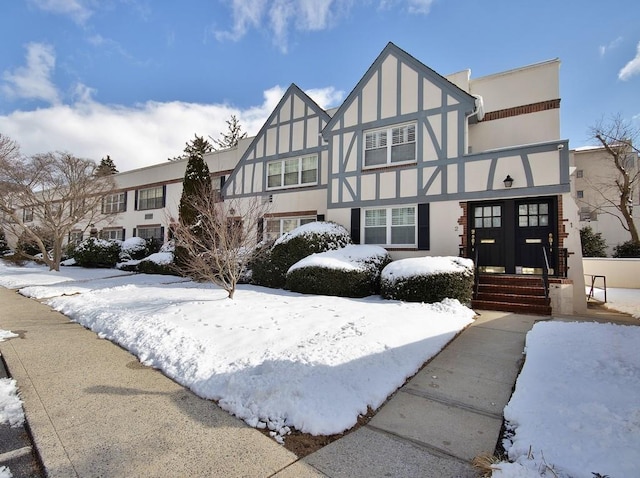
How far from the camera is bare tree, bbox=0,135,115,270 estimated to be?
17109mm

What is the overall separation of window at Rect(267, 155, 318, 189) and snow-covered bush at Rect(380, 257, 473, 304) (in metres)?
7.25

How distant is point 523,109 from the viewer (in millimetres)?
11852

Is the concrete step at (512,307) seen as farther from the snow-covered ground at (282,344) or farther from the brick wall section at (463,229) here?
the brick wall section at (463,229)

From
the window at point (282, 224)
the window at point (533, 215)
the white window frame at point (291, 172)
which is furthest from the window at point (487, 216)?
the window at point (282, 224)

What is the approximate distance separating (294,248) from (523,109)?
31.5 ft

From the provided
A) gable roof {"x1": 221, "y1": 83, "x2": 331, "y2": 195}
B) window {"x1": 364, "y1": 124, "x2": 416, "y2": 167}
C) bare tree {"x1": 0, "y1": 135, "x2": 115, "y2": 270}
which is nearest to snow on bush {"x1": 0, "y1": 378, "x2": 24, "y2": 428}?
window {"x1": 364, "y1": 124, "x2": 416, "y2": 167}

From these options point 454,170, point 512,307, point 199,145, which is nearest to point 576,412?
point 512,307

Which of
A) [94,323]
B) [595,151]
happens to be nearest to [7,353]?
[94,323]

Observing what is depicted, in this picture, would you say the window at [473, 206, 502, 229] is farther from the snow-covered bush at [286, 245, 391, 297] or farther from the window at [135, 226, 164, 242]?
the window at [135, 226, 164, 242]

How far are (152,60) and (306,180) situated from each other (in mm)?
7345

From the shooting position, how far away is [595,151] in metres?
27.2

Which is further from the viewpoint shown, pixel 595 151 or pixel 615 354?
pixel 595 151

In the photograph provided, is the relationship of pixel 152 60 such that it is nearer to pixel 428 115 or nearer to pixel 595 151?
pixel 428 115

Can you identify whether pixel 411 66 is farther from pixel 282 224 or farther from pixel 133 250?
pixel 133 250
